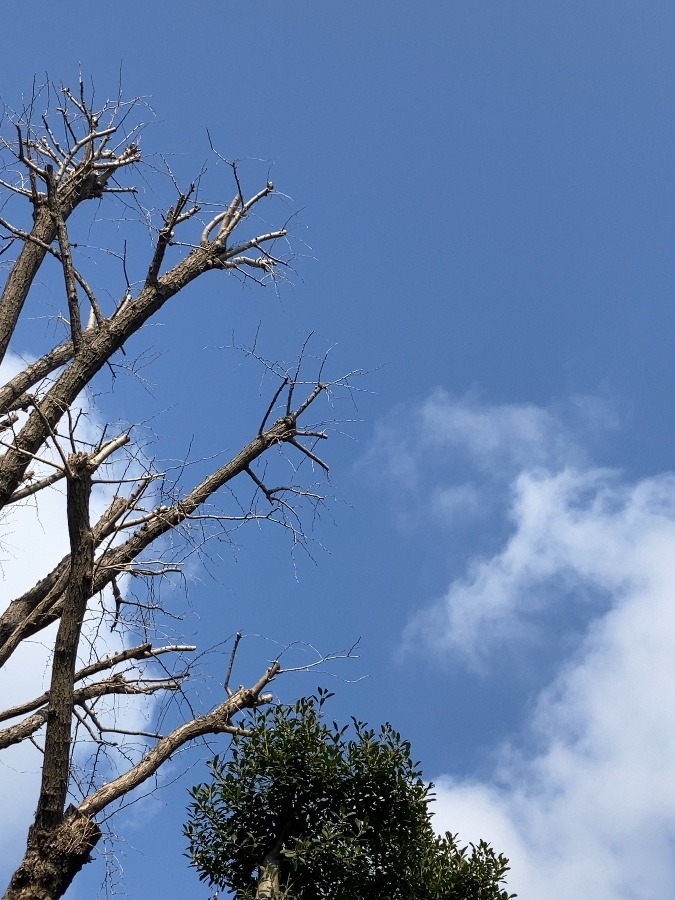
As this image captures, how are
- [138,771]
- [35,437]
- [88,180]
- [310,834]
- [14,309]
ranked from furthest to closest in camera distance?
[88,180] → [14,309] → [310,834] → [35,437] → [138,771]

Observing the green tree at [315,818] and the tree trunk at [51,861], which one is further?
the green tree at [315,818]

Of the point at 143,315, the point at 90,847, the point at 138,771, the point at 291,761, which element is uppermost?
the point at 143,315

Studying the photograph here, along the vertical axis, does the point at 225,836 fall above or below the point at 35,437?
below

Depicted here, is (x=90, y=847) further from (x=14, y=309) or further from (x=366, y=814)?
(x=14, y=309)

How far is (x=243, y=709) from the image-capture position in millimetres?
6227

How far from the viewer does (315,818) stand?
7.70 metres

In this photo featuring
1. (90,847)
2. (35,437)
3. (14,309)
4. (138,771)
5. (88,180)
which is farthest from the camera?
(88,180)

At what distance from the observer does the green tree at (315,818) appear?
295 inches

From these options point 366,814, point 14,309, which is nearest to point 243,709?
point 366,814

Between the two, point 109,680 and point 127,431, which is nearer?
point 127,431

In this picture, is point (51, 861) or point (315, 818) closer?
point (51, 861)

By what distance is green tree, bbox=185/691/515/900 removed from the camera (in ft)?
24.6

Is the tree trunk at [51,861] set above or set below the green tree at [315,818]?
below

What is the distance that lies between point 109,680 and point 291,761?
1700 mm
